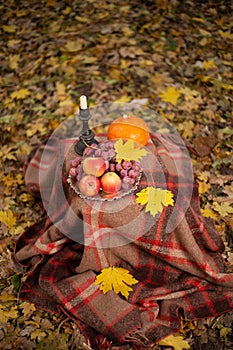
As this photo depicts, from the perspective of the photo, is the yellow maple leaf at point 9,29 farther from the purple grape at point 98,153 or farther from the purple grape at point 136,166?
the purple grape at point 136,166

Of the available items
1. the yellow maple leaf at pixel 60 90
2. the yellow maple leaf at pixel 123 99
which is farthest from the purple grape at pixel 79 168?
the yellow maple leaf at pixel 60 90

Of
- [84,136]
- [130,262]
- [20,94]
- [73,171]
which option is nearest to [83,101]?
[84,136]

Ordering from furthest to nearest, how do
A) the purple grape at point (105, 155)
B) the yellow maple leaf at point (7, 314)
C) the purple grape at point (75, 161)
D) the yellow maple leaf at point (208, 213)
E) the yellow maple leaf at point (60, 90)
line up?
the yellow maple leaf at point (60, 90) → the yellow maple leaf at point (208, 213) → the yellow maple leaf at point (7, 314) → the purple grape at point (75, 161) → the purple grape at point (105, 155)

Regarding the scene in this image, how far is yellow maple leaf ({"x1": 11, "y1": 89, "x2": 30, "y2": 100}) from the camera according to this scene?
4.60 m

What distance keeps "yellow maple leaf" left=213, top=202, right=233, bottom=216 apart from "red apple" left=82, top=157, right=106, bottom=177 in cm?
124

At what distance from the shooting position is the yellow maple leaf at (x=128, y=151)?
2812 millimetres

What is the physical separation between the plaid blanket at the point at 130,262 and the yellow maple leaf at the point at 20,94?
1.55 meters

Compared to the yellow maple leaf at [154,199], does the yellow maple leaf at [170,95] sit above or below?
below

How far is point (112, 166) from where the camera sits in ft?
9.07

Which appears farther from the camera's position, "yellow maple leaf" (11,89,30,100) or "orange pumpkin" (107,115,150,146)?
"yellow maple leaf" (11,89,30,100)

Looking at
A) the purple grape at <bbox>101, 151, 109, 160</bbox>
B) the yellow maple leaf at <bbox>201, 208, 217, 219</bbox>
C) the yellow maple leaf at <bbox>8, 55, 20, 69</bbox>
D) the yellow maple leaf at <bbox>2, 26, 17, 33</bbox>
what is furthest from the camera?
the yellow maple leaf at <bbox>2, 26, 17, 33</bbox>

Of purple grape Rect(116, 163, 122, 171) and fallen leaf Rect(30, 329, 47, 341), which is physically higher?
purple grape Rect(116, 163, 122, 171)

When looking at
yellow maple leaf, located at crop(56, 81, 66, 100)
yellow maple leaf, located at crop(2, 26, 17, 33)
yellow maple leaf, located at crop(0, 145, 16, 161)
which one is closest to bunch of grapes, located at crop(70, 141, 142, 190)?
yellow maple leaf, located at crop(0, 145, 16, 161)

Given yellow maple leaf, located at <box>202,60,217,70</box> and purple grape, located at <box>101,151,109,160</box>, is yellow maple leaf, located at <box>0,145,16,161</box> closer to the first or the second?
purple grape, located at <box>101,151,109,160</box>
